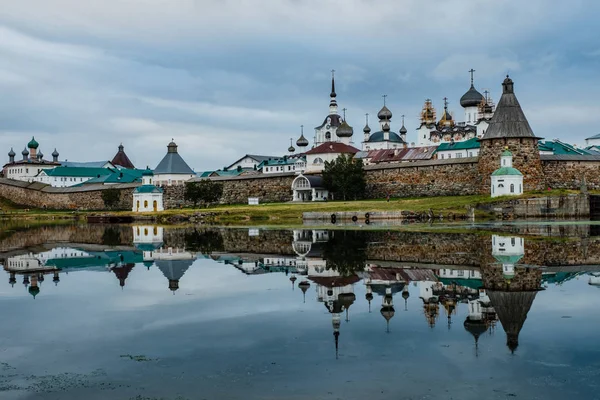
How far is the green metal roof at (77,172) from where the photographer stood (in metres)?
82.6

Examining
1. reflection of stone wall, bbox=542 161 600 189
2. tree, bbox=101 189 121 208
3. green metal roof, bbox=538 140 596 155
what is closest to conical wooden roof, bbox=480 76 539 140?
reflection of stone wall, bbox=542 161 600 189

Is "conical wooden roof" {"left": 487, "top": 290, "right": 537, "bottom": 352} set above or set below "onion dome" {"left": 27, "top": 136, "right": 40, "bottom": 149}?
below

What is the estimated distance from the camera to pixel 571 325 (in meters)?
7.37

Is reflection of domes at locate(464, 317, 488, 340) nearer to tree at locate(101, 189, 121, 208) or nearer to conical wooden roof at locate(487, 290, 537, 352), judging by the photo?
conical wooden roof at locate(487, 290, 537, 352)

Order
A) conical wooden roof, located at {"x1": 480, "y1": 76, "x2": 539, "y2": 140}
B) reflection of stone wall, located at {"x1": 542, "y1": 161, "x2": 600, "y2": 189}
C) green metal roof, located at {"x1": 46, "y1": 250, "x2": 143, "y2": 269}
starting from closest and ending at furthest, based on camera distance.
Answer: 1. green metal roof, located at {"x1": 46, "y1": 250, "x2": 143, "y2": 269}
2. conical wooden roof, located at {"x1": 480, "y1": 76, "x2": 539, "y2": 140}
3. reflection of stone wall, located at {"x1": 542, "y1": 161, "x2": 600, "y2": 189}

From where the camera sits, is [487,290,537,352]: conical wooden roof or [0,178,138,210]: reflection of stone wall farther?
[0,178,138,210]: reflection of stone wall

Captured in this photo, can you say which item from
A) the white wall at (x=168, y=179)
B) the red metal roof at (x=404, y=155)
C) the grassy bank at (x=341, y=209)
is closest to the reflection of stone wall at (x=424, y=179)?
the grassy bank at (x=341, y=209)

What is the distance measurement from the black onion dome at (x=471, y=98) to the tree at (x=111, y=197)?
132 ft

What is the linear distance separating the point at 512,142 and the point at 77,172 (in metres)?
58.4

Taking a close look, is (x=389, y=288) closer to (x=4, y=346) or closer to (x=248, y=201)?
(x=4, y=346)

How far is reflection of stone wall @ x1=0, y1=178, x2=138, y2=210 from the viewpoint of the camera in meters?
60.6

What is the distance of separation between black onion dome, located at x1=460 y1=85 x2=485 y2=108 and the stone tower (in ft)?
128

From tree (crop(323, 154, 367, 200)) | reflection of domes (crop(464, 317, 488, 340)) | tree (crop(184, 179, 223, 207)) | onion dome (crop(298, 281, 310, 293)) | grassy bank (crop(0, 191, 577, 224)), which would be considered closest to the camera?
reflection of domes (crop(464, 317, 488, 340))

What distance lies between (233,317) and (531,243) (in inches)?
423
